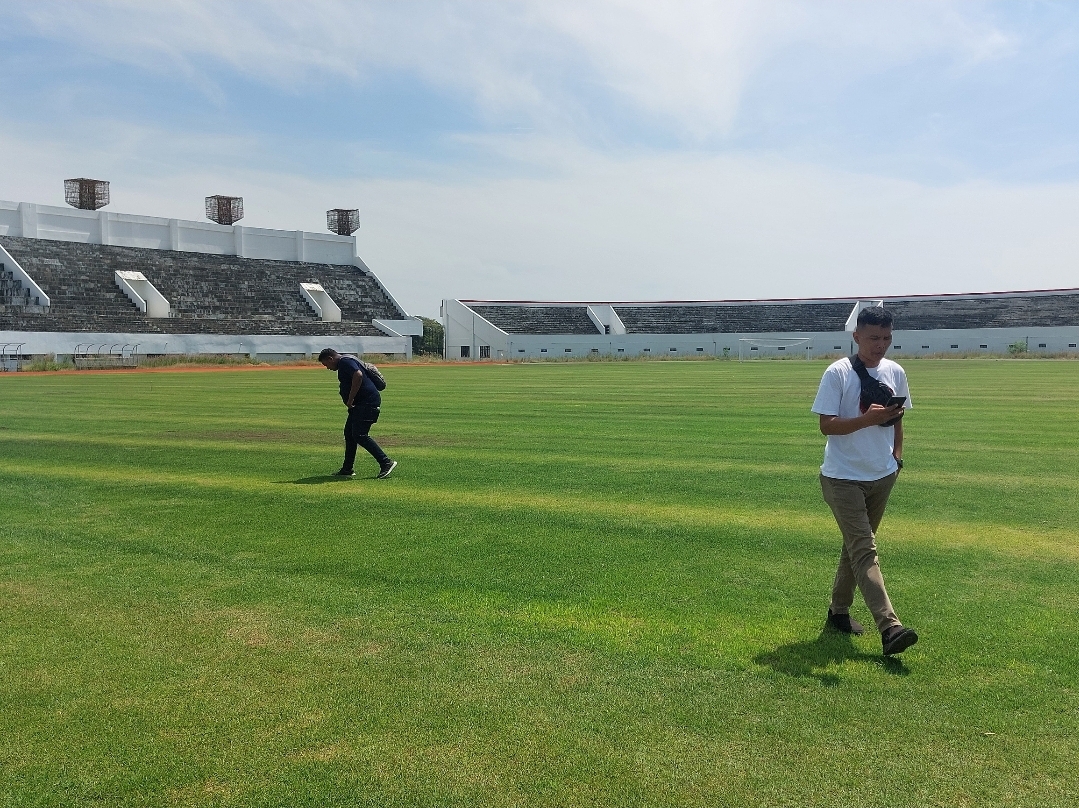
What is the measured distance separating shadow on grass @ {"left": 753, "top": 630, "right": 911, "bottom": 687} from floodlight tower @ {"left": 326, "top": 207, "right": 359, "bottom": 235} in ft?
296

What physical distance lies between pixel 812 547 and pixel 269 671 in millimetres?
4827

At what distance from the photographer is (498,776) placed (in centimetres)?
411

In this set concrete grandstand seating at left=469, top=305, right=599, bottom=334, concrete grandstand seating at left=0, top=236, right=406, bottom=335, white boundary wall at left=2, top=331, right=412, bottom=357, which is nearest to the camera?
white boundary wall at left=2, top=331, right=412, bottom=357

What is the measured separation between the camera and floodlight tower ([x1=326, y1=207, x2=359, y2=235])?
3597 inches

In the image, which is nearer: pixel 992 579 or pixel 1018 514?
pixel 992 579

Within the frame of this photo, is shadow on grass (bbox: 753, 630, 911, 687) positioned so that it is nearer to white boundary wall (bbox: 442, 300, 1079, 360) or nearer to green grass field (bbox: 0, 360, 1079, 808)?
green grass field (bbox: 0, 360, 1079, 808)

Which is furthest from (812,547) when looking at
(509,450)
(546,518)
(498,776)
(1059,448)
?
(1059,448)

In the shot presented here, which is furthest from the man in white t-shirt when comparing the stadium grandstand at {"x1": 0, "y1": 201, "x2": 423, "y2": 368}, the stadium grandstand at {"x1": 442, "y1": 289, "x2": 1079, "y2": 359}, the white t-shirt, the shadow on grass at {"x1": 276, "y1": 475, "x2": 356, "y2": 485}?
the stadium grandstand at {"x1": 442, "y1": 289, "x2": 1079, "y2": 359}

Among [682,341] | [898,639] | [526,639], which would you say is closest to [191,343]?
[682,341]

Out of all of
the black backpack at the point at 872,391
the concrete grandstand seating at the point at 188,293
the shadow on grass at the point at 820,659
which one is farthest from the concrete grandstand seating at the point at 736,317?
the shadow on grass at the point at 820,659

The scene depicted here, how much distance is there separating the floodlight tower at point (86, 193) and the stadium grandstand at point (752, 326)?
101ft

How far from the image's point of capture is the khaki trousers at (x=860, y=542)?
5.53 m

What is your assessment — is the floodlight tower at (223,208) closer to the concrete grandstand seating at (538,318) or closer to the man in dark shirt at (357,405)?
the concrete grandstand seating at (538,318)

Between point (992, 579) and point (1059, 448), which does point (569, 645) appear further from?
point (1059, 448)
